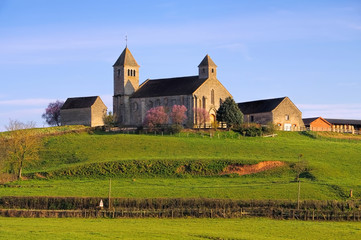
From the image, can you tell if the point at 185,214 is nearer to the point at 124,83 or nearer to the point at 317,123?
the point at 124,83

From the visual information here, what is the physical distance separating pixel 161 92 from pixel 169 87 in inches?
64.4

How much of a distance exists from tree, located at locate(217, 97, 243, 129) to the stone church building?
5.08m

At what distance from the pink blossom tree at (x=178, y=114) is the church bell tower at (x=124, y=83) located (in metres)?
11.1

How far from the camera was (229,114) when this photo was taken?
92000mm

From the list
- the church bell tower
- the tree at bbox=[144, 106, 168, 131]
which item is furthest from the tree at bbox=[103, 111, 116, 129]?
the tree at bbox=[144, 106, 168, 131]

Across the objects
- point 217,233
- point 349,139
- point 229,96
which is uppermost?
point 229,96

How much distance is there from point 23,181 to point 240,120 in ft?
121

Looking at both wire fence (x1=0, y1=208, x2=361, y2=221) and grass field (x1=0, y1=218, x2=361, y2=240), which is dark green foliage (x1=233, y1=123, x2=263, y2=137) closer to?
wire fence (x1=0, y1=208, x2=361, y2=221)

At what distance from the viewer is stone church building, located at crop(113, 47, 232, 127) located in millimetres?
98312

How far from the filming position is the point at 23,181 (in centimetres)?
6569

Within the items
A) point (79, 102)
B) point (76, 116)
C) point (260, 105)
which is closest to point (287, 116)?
point (260, 105)

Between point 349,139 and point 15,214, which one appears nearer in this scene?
point 15,214

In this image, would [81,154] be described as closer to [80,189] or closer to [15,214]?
[80,189]

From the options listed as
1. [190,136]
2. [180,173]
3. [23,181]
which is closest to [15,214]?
[23,181]
